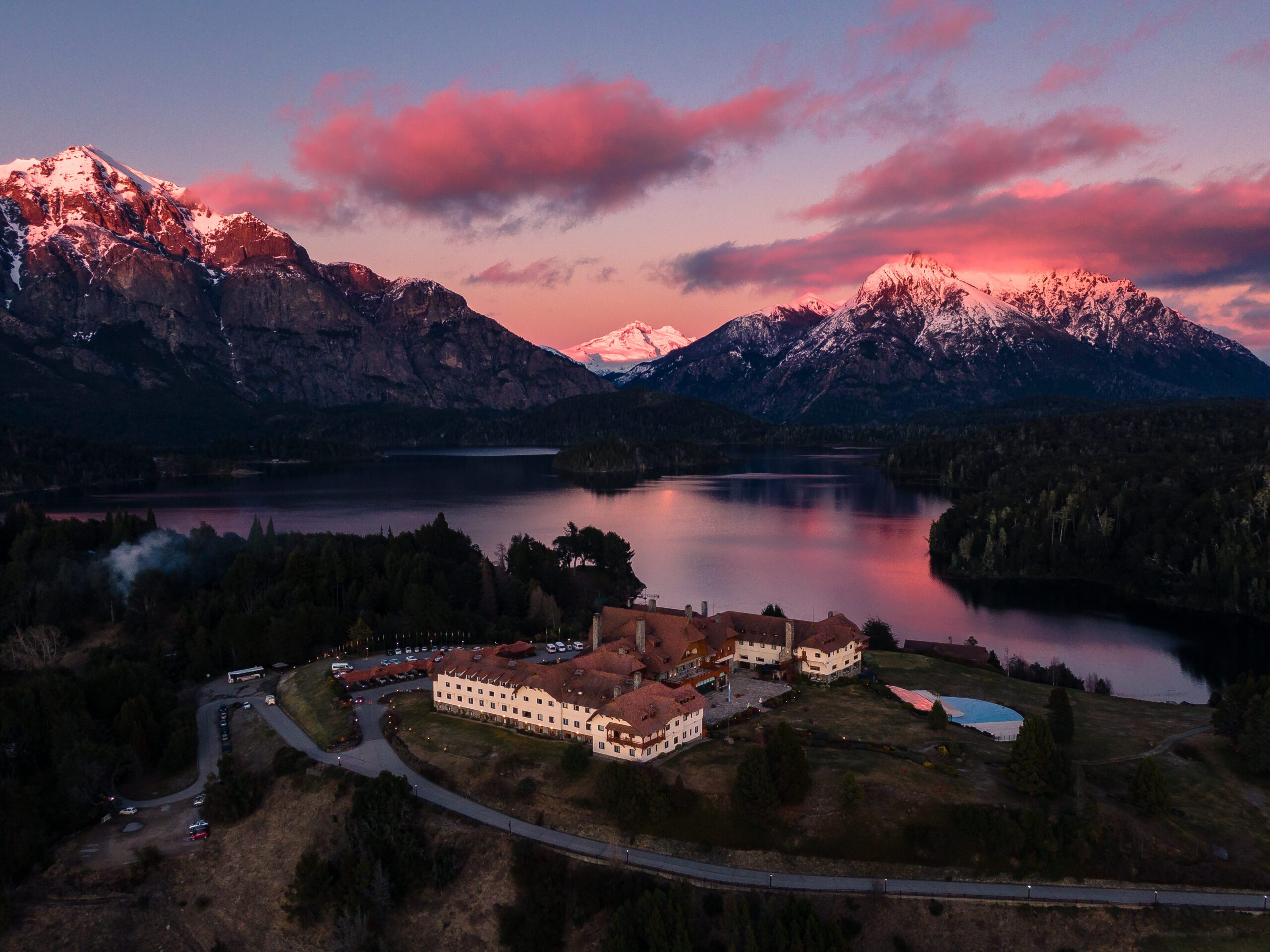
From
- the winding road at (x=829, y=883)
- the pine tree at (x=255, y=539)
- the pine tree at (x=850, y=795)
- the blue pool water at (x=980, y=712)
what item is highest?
the pine tree at (x=255, y=539)

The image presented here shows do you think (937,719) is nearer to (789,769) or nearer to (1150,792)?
(1150,792)

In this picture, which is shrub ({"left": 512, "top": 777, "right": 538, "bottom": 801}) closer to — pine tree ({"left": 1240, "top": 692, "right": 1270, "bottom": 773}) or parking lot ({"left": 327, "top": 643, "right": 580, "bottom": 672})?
parking lot ({"left": 327, "top": 643, "right": 580, "bottom": 672})

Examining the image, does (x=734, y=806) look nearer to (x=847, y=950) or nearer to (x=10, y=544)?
(x=847, y=950)

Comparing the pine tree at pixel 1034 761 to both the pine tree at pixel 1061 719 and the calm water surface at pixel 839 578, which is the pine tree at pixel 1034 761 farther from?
the calm water surface at pixel 839 578

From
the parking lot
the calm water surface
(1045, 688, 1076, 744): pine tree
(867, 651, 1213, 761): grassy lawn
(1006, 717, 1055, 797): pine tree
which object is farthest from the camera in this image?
the calm water surface

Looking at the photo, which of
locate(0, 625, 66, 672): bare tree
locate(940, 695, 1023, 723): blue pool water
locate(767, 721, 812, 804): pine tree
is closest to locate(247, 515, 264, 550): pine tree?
locate(0, 625, 66, 672): bare tree

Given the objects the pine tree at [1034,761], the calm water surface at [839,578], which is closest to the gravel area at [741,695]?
the pine tree at [1034,761]
